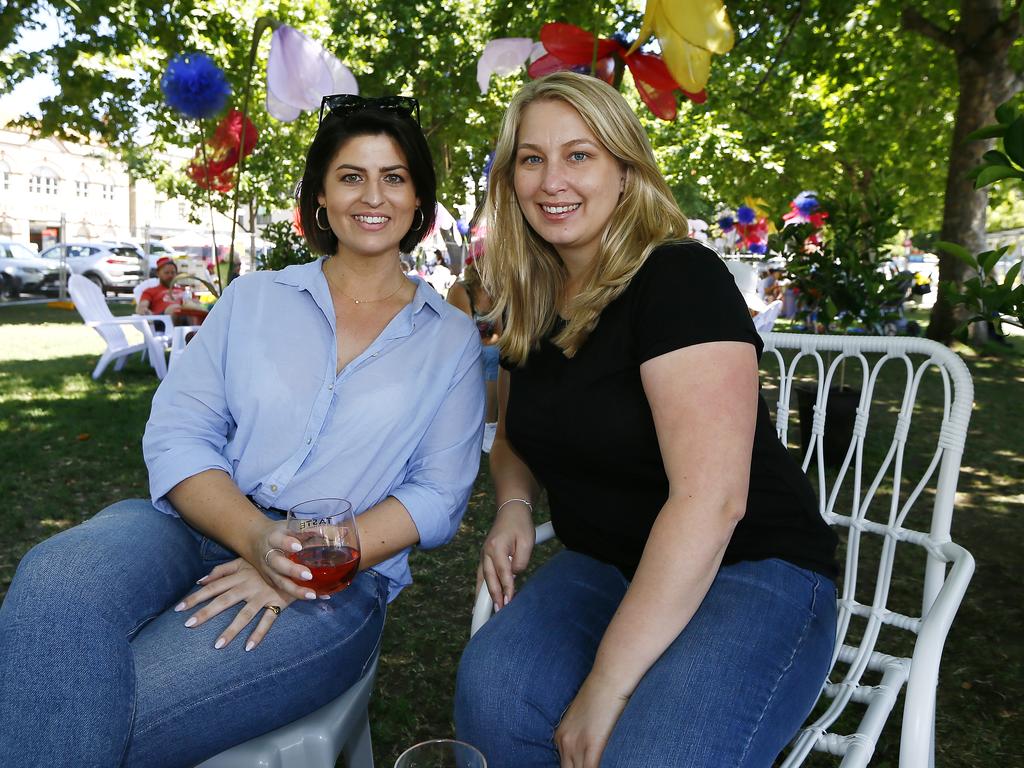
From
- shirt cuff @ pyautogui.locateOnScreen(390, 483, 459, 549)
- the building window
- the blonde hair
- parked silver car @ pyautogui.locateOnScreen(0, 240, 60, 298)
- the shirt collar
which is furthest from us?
the building window

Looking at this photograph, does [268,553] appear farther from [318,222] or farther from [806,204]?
[806,204]

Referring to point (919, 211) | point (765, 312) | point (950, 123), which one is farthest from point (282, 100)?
Result: point (919, 211)

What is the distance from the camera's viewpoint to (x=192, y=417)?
6.41 feet

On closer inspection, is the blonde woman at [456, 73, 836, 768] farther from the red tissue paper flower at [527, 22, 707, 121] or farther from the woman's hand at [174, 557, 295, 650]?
the red tissue paper flower at [527, 22, 707, 121]

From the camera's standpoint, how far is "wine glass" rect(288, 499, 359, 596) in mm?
1554

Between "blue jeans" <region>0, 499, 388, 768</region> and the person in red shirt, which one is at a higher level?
"blue jeans" <region>0, 499, 388, 768</region>

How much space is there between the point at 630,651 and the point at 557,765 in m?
0.28

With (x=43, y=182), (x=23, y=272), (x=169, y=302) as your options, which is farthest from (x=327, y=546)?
(x=43, y=182)

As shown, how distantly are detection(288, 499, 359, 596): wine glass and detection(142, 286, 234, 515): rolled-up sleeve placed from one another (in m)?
0.44

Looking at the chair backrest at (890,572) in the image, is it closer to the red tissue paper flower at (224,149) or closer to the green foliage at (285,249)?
the red tissue paper flower at (224,149)

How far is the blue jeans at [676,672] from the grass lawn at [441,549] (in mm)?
1164

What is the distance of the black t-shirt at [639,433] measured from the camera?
160 cm

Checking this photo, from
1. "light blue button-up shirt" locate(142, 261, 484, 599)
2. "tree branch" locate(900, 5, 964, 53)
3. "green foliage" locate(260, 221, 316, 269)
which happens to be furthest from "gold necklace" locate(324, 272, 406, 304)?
"tree branch" locate(900, 5, 964, 53)

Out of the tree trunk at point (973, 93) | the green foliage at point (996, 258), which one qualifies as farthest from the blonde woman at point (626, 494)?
the tree trunk at point (973, 93)
